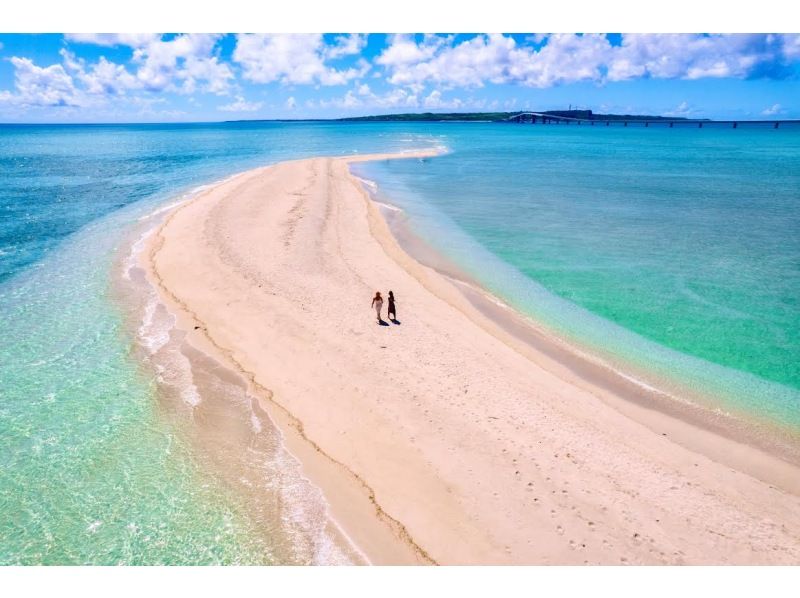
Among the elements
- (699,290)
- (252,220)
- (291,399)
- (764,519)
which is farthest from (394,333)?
(252,220)

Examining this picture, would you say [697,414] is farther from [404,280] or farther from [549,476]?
[404,280]

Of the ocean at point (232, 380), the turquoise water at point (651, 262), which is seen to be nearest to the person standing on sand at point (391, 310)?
the ocean at point (232, 380)

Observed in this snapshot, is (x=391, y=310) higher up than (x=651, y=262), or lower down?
higher up

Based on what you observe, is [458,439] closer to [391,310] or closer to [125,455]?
[391,310]

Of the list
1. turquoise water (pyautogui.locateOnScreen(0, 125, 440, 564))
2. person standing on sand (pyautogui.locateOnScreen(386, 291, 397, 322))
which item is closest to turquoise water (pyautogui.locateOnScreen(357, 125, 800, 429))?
person standing on sand (pyautogui.locateOnScreen(386, 291, 397, 322))

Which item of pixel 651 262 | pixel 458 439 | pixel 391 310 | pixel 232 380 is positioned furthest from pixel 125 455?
pixel 651 262

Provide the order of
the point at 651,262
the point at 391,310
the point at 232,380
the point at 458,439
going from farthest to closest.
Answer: the point at 651,262 < the point at 391,310 < the point at 232,380 < the point at 458,439

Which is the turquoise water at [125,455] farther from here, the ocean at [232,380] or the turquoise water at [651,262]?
the turquoise water at [651,262]
